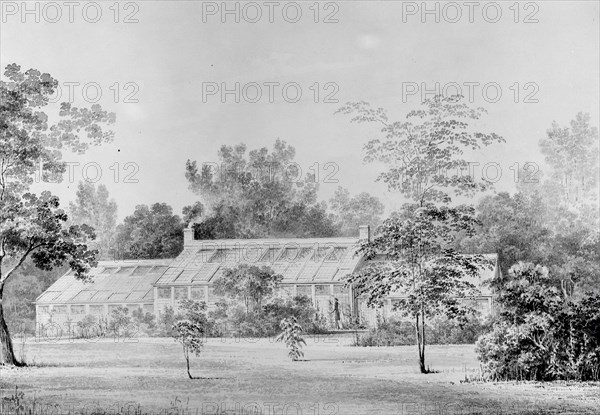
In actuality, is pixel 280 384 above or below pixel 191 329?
below

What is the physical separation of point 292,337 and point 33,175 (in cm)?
257

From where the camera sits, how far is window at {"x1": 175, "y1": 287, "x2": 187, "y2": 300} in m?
7.68

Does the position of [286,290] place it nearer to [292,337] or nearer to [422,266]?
[292,337]

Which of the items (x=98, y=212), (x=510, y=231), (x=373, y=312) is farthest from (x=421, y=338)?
(x=98, y=212)

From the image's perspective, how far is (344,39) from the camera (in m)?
7.81

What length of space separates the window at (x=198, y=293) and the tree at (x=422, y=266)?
47.8 inches

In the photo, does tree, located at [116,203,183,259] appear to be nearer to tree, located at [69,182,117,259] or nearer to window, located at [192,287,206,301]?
tree, located at [69,182,117,259]

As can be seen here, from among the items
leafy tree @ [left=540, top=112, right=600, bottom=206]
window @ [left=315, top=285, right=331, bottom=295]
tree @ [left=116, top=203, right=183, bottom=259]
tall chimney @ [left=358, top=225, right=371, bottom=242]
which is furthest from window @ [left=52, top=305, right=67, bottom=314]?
leafy tree @ [left=540, top=112, right=600, bottom=206]

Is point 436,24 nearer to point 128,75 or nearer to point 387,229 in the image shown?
point 387,229

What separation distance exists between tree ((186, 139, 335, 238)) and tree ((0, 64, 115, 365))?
1.06 m

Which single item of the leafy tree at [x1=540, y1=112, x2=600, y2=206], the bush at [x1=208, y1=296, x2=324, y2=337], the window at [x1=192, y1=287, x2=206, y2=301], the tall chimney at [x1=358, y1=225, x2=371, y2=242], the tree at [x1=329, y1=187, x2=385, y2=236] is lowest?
the bush at [x1=208, y1=296, x2=324, y2=337]

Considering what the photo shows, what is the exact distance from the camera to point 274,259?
25.2 ft

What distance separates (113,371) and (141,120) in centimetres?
208

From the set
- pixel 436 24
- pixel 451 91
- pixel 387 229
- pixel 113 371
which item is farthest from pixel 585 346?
pixel 113 371
